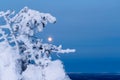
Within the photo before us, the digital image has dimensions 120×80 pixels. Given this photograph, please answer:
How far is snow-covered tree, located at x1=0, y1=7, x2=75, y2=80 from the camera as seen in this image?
1933 centimetres

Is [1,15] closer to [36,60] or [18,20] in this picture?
[18,20]

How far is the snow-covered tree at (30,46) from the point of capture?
19328mm

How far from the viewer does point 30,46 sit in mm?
19391

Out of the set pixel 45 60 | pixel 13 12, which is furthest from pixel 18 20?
pixel 45 60

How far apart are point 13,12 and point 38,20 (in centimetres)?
87

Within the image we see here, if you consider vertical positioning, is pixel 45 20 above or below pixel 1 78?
above

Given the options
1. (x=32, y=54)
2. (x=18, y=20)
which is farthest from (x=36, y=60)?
(x=18, y=20)

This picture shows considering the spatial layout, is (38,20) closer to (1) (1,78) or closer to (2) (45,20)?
(2) (45,20)

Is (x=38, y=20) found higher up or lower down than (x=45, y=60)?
higher up

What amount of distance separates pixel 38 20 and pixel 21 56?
1338 mm

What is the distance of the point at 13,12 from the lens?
19.3 metres

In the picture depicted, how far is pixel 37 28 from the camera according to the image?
64.5ft

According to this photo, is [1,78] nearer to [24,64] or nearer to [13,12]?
[24,64]

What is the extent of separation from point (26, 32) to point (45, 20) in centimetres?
75
